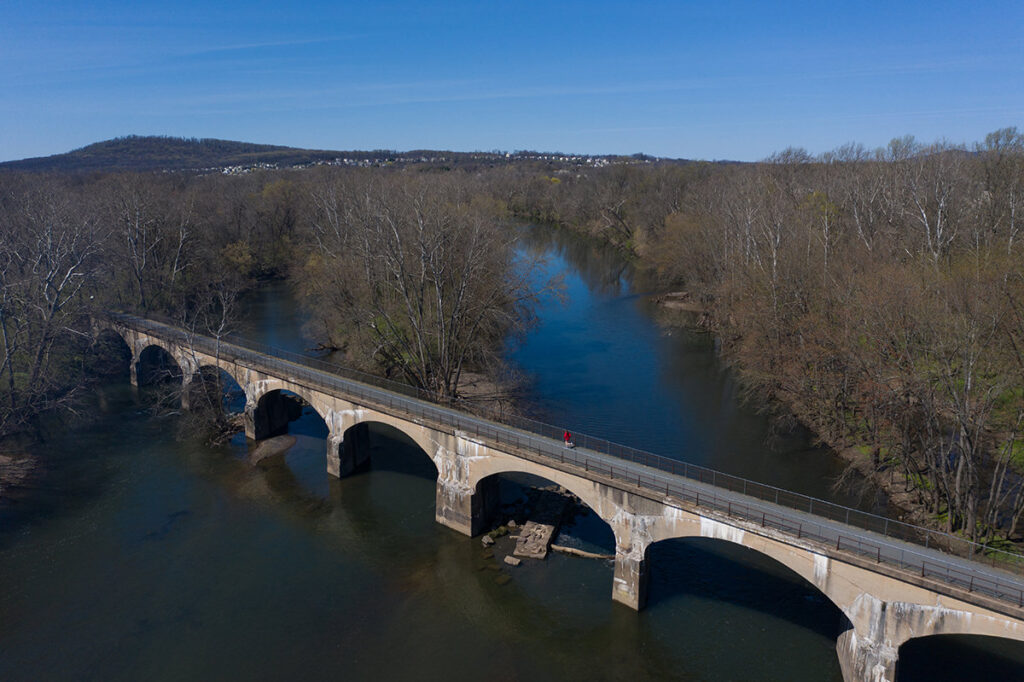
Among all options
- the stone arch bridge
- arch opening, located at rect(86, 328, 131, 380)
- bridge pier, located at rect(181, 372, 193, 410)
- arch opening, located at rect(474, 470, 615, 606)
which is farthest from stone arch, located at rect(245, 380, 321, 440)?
arch opening, located at rect(86, 328, 131, 380)

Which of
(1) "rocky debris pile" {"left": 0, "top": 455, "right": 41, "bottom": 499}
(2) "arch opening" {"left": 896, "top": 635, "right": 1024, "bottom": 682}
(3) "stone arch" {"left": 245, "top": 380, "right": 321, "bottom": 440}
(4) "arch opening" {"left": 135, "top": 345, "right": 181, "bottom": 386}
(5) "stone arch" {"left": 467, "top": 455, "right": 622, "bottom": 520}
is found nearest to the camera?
(2) "arch opening" {"left": 896, "top": 635, "right": 1024, "bottom": 682}

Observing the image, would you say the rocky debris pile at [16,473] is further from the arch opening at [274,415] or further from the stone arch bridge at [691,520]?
the stone arch bridge at [691,520]

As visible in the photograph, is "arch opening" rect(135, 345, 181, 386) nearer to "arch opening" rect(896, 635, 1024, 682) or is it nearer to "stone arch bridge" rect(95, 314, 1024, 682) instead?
"stone arch bridge" rect(95, 314, 1024, 682)

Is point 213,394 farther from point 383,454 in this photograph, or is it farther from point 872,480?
point 872,480

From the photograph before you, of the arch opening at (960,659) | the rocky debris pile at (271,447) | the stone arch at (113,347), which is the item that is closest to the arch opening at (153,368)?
the stone arch at (113,347)

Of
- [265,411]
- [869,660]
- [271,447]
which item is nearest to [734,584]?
[869,660]

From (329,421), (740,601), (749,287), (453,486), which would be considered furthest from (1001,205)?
(329,421)
